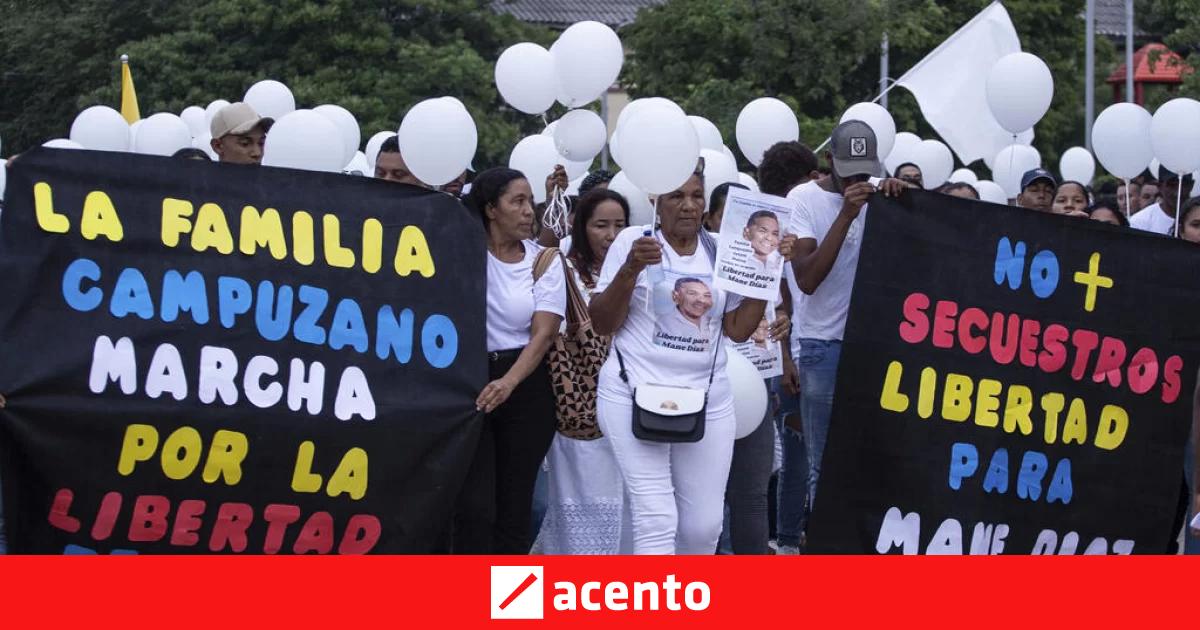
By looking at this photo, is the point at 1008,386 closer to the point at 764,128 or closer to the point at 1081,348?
the point at 1081,348

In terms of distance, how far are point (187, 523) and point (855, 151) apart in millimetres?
2633

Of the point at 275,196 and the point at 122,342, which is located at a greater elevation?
the point at 275,196

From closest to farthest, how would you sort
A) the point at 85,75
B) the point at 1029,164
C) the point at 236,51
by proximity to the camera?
1. the point at 1029,164
2. the point at 236,51
3. the point at 85,75

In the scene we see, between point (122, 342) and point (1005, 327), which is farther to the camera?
point (1005, 327)

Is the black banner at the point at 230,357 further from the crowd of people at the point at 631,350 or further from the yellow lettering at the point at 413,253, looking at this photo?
the crowd of people at the point at 631,350

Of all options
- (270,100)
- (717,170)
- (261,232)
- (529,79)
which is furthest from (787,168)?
(270,100)

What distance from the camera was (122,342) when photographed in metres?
6.05

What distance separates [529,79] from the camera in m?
9.30

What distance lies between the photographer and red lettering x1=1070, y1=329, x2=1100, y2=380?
695 centimetres

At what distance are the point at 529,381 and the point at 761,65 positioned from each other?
2031 cm

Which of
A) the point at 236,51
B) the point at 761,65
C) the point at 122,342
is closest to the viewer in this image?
the point at 122,342

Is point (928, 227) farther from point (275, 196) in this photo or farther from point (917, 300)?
point (275, 196)

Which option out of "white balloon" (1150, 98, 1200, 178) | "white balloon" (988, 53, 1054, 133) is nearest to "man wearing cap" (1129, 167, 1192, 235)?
"white balloon" (1150, 98, 1200, 178)
